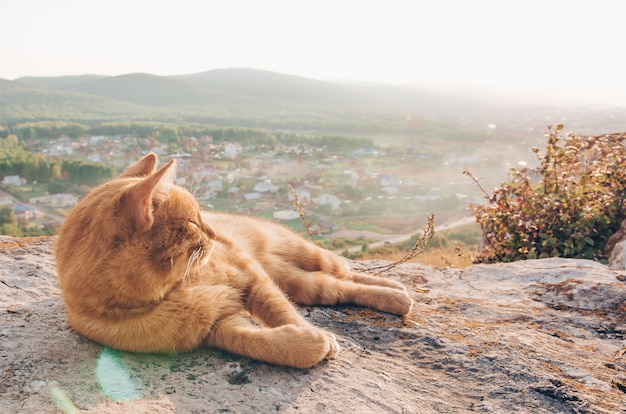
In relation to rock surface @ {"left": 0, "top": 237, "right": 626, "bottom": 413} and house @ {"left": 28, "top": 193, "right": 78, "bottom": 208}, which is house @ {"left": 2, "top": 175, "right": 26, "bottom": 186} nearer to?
house @ {"left": 28, "top": 193, "right": 78, "bottom": 208}

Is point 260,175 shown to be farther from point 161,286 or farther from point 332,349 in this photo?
point 332,349

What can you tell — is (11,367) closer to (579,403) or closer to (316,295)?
(316,295)

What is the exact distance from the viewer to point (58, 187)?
1495cm

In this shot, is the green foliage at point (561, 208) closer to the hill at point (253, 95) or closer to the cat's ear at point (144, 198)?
the cat's ear at point (144, 198)

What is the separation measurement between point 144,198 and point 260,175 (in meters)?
15.5

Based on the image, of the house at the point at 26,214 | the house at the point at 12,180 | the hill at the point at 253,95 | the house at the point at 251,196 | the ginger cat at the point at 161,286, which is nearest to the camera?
the ginger cat at the point at 161,286

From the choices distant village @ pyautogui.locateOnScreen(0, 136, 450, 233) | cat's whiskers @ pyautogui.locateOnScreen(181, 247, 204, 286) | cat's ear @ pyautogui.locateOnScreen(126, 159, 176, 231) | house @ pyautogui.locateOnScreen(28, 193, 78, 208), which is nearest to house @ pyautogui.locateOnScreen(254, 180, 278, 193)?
distant village @ pyautogui.locateOnScreen(0, 136, 450, 233)

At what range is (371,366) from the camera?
2.09m

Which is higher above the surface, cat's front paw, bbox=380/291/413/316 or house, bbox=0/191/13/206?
cat's front paw, bbox=380/291/413/316

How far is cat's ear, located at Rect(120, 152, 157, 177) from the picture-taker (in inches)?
103

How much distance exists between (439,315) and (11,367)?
90.4 inches

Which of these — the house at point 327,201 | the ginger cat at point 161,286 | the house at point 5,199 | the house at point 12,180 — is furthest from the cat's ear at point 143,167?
the house at point 12,180

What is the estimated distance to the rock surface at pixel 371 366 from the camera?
5.61ft

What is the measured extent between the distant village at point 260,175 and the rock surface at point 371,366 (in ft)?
21.1
